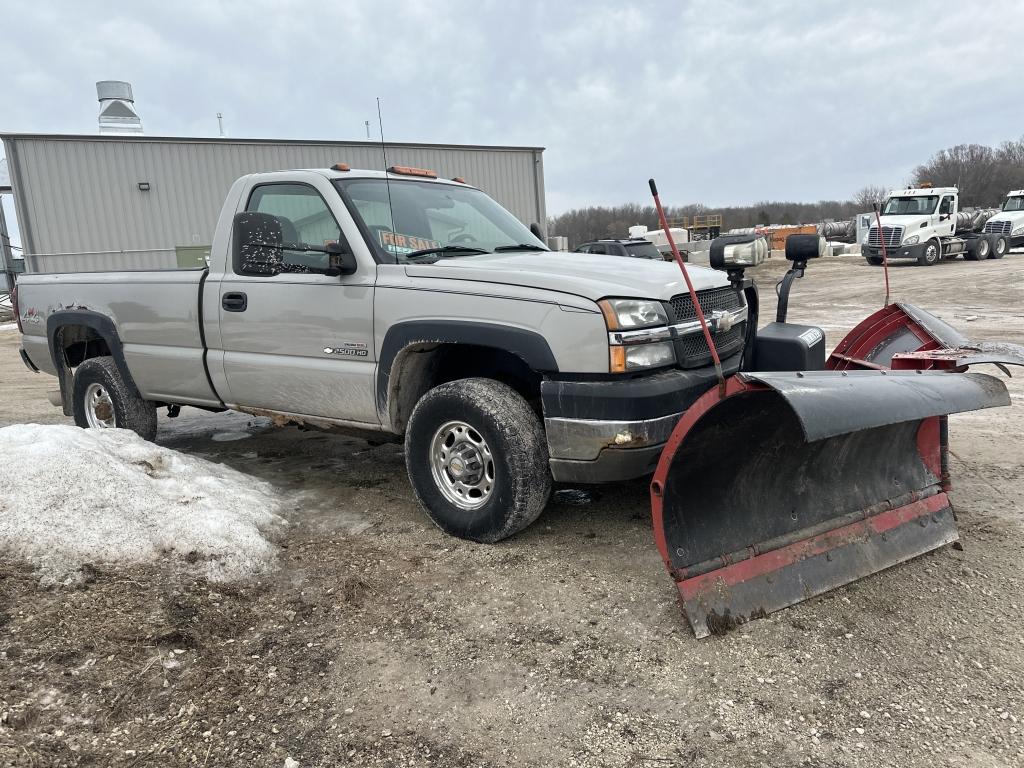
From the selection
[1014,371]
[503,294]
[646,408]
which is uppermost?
[503,294]

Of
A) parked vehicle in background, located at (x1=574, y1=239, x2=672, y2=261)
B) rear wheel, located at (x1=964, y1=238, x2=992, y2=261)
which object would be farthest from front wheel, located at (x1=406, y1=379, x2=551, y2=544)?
rear wheel, located at (x1=964, y1=238, x2=992, y2=261)

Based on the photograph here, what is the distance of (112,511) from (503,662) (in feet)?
7.35

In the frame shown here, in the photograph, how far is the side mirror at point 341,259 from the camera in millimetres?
4152

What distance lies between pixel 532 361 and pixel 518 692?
1.49 metres

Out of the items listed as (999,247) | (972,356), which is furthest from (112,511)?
(999,247)

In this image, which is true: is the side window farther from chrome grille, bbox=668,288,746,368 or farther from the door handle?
chrome grille, bbox=668,288,746,368

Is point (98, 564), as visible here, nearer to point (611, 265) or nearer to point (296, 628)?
point (296, 628)

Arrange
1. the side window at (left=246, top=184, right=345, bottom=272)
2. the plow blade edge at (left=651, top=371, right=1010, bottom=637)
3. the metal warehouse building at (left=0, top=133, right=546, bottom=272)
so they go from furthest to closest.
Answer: the metal warehouse building at (left=0, top=133, right=546, bottom=272) < the side window at (left=246, top=184, right=345, bottom=272) < the plow blade edge at (left=651, top=371, right=1010, bottom=637)

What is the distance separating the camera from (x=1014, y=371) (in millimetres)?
8406

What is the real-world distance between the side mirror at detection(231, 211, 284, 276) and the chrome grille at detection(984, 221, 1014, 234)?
35116 millimetres

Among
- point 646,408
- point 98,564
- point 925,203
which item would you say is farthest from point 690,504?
point 925,203

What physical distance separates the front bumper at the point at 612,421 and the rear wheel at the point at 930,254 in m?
28.0

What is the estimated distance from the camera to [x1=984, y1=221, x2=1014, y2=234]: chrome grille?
31.5m

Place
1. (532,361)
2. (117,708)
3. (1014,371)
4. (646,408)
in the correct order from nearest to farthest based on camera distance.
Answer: (117,708), (646,408), (532,361), (1014,371)
